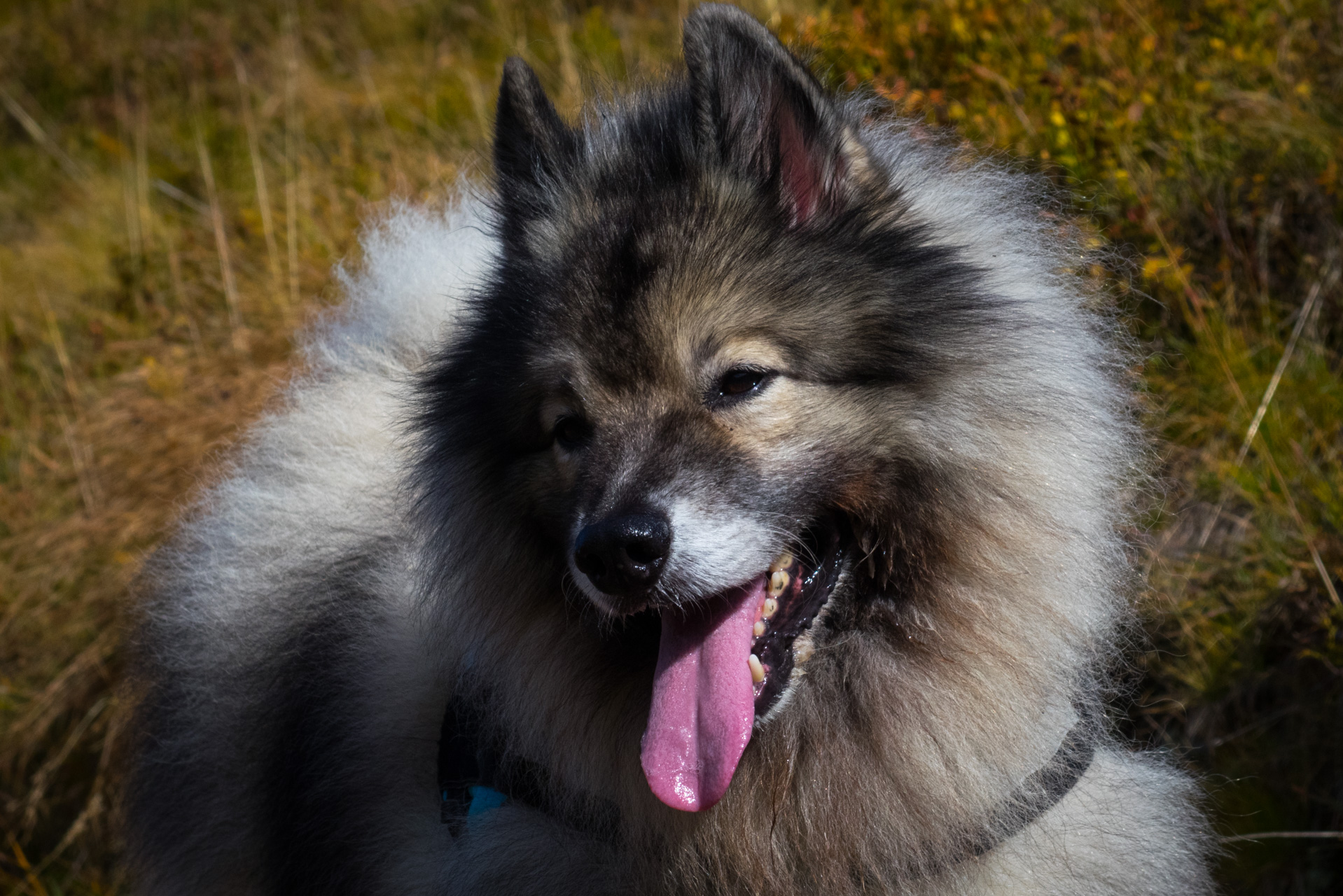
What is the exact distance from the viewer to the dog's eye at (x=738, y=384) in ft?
6.84

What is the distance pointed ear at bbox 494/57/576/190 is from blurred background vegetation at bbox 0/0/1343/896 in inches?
14.9

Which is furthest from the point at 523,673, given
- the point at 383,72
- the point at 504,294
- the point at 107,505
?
the point at 383,72

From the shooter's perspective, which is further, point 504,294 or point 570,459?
point 504,294

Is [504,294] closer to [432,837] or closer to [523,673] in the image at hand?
[523,673]

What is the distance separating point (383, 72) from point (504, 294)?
700cm

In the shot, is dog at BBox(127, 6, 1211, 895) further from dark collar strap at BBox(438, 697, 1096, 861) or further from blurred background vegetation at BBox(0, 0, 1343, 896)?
blurred background vegetation at BBox(0, 0, 1343, 896)

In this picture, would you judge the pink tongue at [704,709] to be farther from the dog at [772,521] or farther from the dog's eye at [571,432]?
the dog's eye at [571,432]

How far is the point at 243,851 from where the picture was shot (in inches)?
116

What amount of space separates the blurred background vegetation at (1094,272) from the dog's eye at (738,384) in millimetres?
1099

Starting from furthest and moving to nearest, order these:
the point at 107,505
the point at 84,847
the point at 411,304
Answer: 1. the point at 107,505
2. the point at 84,847
3. the point at 411,304

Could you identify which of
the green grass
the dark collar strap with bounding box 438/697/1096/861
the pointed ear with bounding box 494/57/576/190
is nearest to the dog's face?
the pointed ear with bounding box 494/57/576/190

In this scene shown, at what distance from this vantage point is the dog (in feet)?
6.81

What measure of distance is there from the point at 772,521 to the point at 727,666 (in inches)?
11.8

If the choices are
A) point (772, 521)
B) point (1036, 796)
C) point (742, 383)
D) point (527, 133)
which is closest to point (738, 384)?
point (742, 383)
